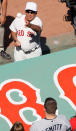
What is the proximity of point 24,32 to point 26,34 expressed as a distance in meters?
0.04

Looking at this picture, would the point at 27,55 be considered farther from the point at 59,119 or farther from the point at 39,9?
the point at 39,9

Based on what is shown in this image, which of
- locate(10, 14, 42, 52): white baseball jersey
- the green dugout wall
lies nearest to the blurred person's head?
locate(10, 14, 42, 52): white baseball jersey

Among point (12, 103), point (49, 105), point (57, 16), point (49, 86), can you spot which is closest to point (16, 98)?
point (12, 103)

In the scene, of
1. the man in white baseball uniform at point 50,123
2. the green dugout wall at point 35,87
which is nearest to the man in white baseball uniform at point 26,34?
the green dugout wall at point 35,87

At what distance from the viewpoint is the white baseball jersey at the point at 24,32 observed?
5.43 m

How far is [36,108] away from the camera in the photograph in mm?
4867

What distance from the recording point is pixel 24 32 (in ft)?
18.0

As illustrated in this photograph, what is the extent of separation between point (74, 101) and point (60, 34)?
2.66 meters

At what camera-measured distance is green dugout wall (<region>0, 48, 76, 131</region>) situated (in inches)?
189

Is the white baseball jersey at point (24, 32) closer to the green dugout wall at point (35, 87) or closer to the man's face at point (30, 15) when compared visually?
the man's face at point (30, 15)

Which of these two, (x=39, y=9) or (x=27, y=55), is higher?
(x=39, y=9)

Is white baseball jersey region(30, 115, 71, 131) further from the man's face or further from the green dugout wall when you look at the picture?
the man's face

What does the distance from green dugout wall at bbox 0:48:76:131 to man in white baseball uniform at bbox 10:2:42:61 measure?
5.5 inches

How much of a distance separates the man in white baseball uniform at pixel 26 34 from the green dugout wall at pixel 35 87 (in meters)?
0.14
